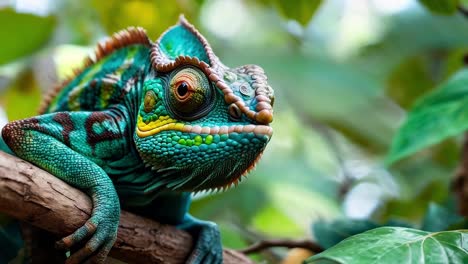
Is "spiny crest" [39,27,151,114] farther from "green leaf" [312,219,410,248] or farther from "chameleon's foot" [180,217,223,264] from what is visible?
"green leaf" [312,219,410,248]

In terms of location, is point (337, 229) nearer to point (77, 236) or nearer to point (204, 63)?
point (204, 63)

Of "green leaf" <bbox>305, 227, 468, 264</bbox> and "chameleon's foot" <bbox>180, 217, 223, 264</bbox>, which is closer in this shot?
"green leaf" <bbox>305, 227, 468, 264</bbox>

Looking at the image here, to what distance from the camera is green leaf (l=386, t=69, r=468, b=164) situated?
199 cm

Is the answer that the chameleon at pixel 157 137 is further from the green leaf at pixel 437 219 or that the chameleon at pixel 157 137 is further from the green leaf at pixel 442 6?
the green leaf at pixel 442 6

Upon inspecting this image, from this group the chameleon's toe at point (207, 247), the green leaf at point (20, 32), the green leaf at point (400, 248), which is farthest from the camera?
the green leaf at point (20, 32)

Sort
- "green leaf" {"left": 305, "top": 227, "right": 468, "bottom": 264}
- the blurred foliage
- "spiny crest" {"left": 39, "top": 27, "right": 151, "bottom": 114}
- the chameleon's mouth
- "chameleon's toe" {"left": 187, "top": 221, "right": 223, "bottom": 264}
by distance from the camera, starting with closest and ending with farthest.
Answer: "green leaf" {"left": 305, "top": 227, "right": 468, "bottom": 264}
the chameleon's mouth
"chameleon's toe" {"left": 187, "top": 221, "right": 223, "bottom": 264}
"spiny crest" {"left": 39, "top": 27, "right": 151, "bottom": 114}
the blurred foliage

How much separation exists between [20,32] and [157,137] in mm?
1239

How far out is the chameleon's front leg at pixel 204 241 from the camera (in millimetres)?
1726

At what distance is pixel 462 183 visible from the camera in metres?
2.31

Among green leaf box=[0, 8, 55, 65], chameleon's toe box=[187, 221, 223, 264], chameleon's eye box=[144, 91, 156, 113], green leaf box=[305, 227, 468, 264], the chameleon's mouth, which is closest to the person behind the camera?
green leaf box=[305, 227, 468, 264]

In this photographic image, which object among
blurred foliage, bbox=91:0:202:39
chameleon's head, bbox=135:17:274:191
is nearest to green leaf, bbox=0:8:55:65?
blurred foliage, bbox=91:0:202:39

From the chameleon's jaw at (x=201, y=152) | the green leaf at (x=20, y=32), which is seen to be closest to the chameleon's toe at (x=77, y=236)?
the chameleon's jaw at (x=201, y=152)

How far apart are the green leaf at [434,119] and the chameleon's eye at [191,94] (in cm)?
74

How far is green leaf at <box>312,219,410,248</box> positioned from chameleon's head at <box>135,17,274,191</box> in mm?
555
